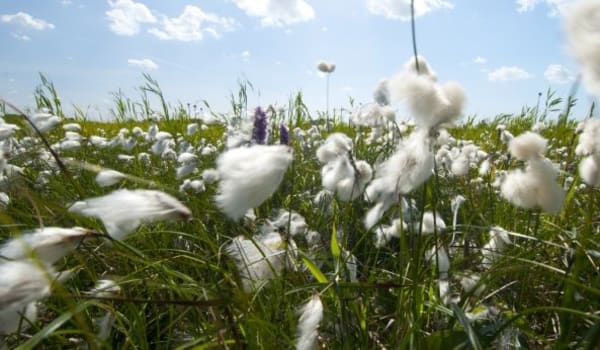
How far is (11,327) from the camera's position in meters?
0.88

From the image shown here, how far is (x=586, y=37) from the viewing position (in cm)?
72

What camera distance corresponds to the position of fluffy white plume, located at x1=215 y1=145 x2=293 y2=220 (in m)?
0.84

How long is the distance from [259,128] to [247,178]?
117cm

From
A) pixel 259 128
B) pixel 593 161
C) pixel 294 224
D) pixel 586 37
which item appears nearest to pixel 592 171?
pixel 593 161

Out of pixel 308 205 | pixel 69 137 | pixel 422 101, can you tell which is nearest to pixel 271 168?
pixel 422 101

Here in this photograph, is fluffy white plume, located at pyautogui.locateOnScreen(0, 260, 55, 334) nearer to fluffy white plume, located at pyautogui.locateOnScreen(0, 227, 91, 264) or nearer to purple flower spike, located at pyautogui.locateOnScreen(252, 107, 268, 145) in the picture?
fluffy white plume, located at pyautogui.locateOnScreen(0, 227, 91, 264)

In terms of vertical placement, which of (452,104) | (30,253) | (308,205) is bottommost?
(308,205)

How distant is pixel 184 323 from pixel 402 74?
103 centimetres

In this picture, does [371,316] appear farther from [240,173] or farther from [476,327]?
[240,173]

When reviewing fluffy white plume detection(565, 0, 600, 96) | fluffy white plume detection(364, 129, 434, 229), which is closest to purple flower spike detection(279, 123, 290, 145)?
Answer: fluffy white plume detection(364, 129, 434, 229)

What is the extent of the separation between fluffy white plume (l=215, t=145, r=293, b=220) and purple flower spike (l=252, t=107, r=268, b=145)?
107 cm

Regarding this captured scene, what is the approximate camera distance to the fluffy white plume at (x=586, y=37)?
0.71m

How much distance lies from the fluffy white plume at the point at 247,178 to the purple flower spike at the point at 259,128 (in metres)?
1.07

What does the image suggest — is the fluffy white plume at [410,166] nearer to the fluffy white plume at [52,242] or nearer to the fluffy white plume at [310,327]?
the fluffy white plume at [310,327]
